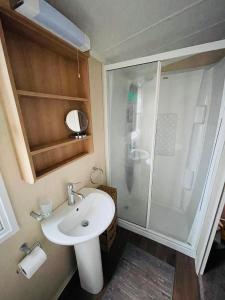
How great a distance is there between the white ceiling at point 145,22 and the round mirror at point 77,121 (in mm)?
618

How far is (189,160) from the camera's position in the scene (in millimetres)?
1873

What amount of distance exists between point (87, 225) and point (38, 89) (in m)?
1.12

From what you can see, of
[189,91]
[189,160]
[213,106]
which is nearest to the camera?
[213,106]

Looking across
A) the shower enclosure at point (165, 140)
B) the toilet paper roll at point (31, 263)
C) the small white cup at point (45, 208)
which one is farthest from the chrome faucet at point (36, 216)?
the shower enclosure at point (165, 140)

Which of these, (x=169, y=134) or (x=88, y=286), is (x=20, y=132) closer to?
(x=88, y=286)

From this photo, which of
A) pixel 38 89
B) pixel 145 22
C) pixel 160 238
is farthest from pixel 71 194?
pixel 145 22

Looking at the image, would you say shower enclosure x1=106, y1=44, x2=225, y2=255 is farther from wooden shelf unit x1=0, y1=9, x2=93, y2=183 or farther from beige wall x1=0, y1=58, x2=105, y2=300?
wooden shelf unit x1=0, y1=9, x2=93, y2=183

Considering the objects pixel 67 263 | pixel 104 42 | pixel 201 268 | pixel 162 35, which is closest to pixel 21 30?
pixel 104 42

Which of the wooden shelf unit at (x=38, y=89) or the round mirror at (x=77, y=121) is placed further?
the round mirror at (x=77, y=121)

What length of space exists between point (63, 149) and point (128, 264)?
4.71ft

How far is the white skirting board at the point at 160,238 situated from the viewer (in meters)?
1.53

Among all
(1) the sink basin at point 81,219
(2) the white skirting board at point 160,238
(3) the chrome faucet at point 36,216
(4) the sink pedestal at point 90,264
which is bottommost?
(2) the white skirting board at point 160,238

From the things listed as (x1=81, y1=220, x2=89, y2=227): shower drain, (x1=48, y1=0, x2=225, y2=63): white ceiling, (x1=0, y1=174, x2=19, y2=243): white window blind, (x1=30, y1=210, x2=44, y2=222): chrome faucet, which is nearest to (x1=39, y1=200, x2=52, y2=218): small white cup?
(x1=30, y1=210, x2=44, y2=222): chrome faucet

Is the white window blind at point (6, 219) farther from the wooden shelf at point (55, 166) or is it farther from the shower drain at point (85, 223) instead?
the shower drain at point (85, 223)
